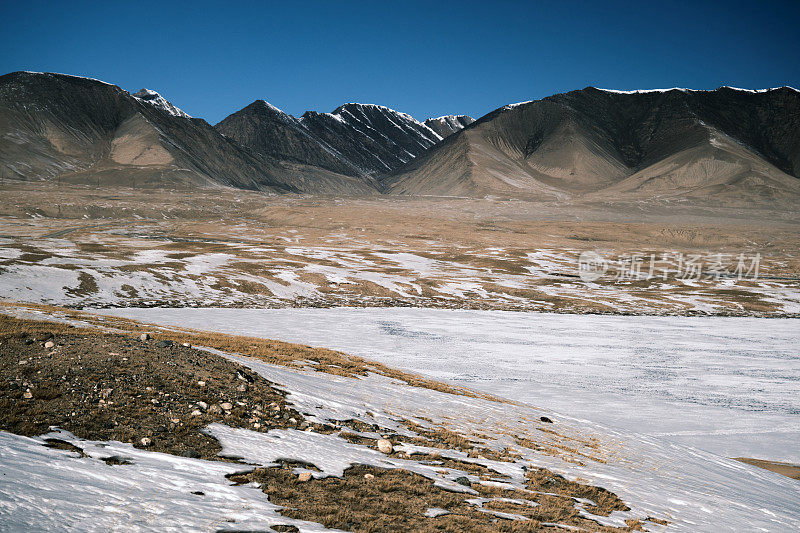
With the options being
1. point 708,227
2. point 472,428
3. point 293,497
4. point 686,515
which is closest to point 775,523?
point 686,515

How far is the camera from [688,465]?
1812 centimetres

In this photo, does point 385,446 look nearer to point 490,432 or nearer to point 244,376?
point 490,432

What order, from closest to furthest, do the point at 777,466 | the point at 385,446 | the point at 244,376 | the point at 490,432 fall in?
the point at 385,446
the point at 244,376
the point at 490,432
the point at 777,466

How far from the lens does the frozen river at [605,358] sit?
25797mm

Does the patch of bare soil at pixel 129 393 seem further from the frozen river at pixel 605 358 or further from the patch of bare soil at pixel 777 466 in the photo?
the patch of bare soil at pixel 777 466

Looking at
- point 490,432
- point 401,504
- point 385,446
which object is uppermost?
point 401,504

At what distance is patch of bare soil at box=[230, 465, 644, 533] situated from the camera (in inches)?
392

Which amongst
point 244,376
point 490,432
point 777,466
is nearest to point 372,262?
point 244,376

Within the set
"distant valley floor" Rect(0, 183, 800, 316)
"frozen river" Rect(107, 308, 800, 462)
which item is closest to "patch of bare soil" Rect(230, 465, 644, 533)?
"frozen river" Rect(107, 308, 800, 462)

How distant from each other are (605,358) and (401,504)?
34323mm

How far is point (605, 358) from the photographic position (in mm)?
40562

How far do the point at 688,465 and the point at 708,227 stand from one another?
208m

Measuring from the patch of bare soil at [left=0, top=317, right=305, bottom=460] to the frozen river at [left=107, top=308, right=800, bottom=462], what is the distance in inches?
680

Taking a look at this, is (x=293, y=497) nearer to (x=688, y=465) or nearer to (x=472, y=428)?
(x=472, y=428)
